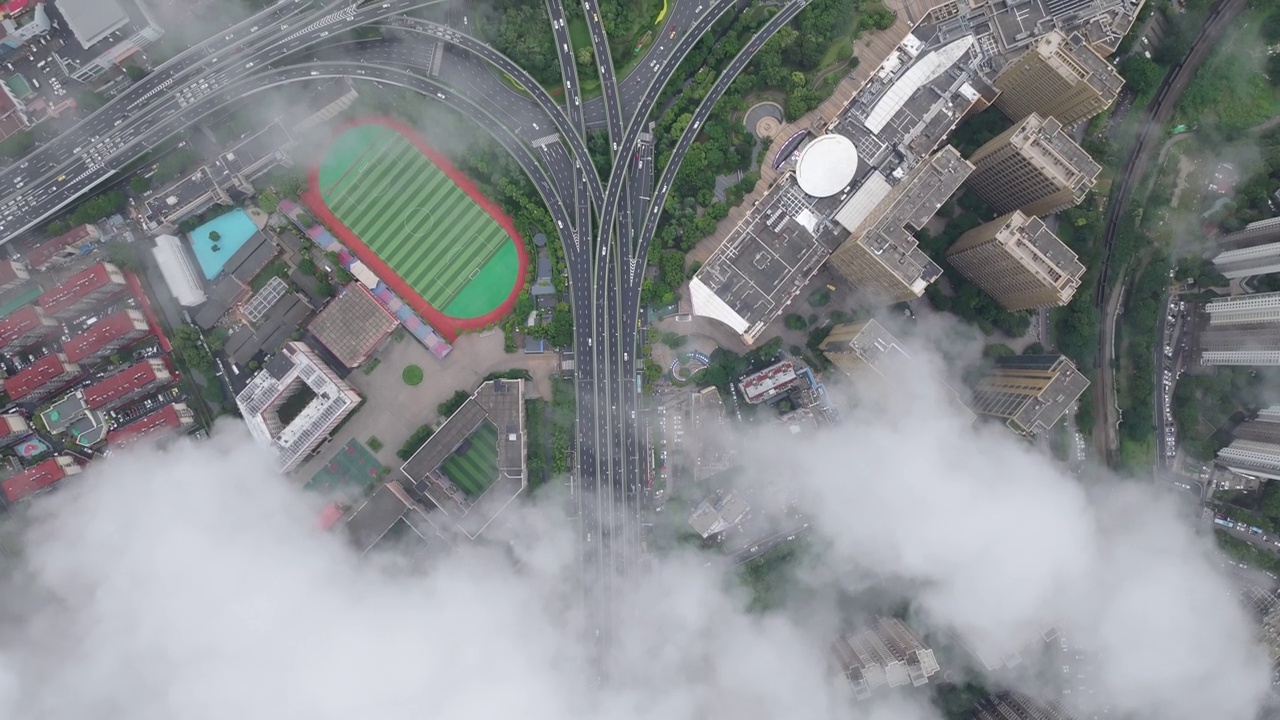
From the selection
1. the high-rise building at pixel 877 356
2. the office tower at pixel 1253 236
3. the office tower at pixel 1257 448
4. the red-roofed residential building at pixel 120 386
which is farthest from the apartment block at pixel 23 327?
the office tower at pixel 1257 448

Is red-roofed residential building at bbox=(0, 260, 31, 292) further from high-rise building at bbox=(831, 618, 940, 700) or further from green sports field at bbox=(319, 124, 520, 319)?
high-rise building at bbox=(831, 618, 940, 700)

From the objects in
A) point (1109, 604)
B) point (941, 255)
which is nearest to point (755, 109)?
point (941, 255)

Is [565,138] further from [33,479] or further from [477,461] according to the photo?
[33,479]

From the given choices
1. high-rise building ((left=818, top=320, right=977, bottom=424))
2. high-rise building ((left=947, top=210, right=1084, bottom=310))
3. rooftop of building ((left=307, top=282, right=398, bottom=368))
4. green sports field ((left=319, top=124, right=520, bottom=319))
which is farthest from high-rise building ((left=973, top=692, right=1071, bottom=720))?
rooftop of building ((left=307, top=282, right=398, bottom=368))

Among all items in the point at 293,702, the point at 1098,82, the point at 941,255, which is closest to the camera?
the point at 1098,82

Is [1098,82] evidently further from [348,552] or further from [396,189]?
[348,552]

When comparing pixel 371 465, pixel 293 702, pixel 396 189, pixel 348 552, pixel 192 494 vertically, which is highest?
pixel 396 189

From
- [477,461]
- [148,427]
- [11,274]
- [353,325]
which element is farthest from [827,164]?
[11,274]
